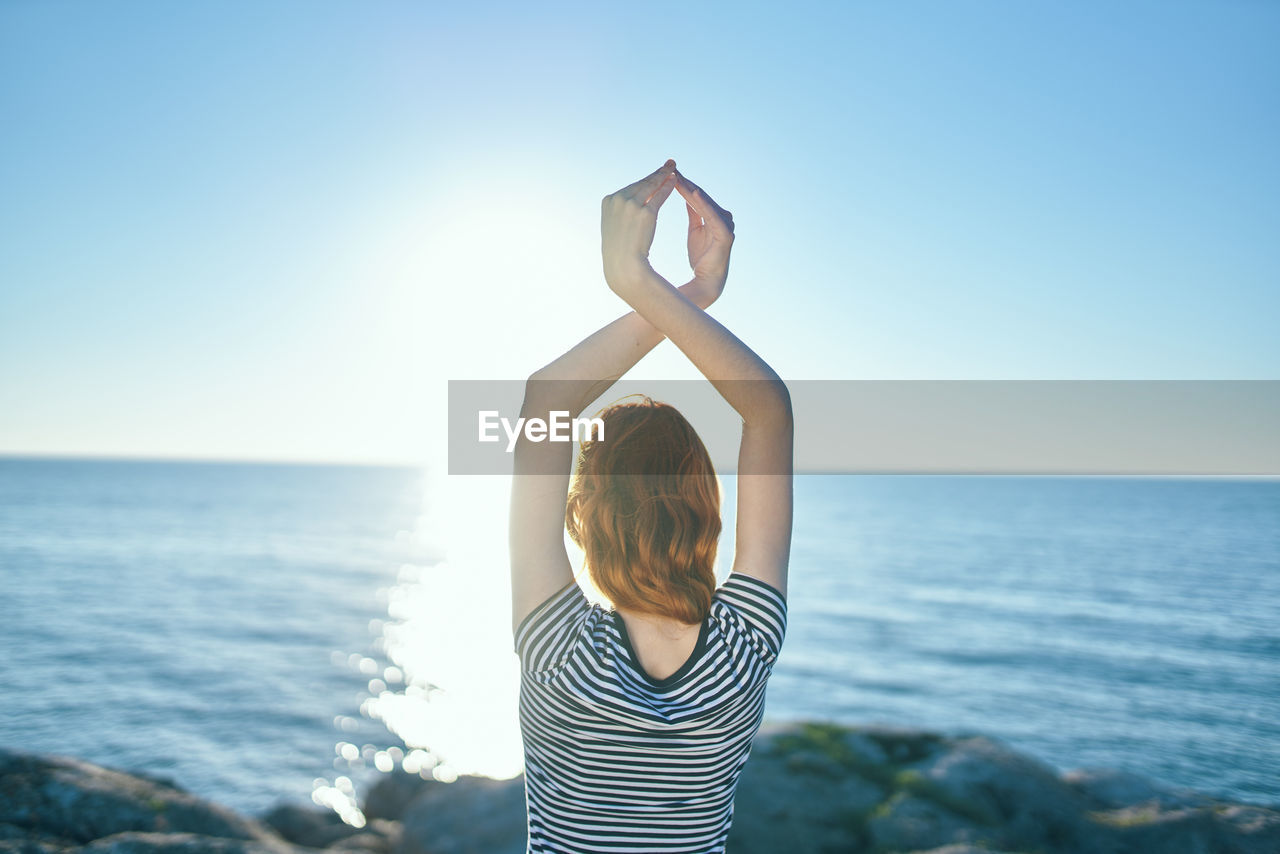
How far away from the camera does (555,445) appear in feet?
5.46

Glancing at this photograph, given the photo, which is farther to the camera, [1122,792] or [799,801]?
[1122,792]

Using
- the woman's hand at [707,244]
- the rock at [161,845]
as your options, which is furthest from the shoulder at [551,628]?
the rock at [161,845]

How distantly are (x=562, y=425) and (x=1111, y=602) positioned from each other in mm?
40075

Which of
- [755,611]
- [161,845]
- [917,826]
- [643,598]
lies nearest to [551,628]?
[643,598]

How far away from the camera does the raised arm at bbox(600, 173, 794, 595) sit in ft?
5.39

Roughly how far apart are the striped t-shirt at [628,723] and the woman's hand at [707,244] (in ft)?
2.72

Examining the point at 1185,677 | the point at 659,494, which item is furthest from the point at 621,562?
the point at 1185,677

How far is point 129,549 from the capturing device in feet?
156

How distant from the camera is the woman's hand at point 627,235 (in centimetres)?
167

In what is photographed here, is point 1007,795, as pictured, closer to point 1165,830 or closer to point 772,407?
point 1165,830

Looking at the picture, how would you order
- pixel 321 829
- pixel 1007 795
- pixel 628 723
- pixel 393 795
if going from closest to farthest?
1. pixel 628 723
2. pixel 1007 795
3. pixel 321 829
4. pixel 393 795

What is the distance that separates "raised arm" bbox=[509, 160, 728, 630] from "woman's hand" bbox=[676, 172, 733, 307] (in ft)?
0.46

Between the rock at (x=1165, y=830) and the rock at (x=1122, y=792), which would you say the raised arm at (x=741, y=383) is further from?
the rock at (x=1122, y=792)

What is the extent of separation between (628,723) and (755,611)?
357 mm
